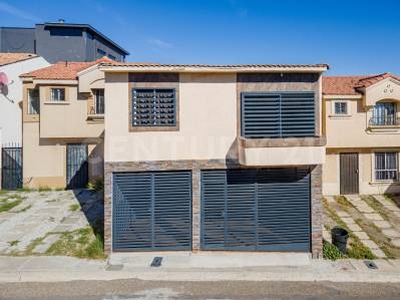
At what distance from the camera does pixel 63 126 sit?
16391 mm

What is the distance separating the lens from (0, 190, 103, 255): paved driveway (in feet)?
34.7

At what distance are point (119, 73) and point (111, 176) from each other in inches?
125

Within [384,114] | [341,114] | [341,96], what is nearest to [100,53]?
[341,96]

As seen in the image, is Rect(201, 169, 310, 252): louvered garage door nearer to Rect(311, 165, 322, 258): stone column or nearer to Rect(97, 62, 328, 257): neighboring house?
Rect(97, 62, 328, 257): neighboring house

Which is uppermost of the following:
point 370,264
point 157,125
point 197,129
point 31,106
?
point 31,106

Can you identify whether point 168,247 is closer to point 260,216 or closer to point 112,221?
point 112,221

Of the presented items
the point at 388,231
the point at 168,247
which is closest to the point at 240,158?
the point at 168,247

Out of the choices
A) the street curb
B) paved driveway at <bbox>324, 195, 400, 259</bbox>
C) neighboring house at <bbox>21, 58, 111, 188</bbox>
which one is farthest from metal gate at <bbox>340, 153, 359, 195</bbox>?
neighboring house at <bbox>21, 58, 111, 188</bbox>

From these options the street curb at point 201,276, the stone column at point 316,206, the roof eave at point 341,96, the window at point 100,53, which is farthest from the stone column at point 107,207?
the window at point 100,53

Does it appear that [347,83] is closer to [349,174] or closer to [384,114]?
[384,114]

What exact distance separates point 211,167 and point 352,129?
911 cm

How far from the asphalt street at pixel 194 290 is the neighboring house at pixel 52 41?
25354 mm

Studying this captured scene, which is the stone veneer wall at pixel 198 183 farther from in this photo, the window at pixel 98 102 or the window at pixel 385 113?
the window at pixel 385 113

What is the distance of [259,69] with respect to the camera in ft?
32.1
